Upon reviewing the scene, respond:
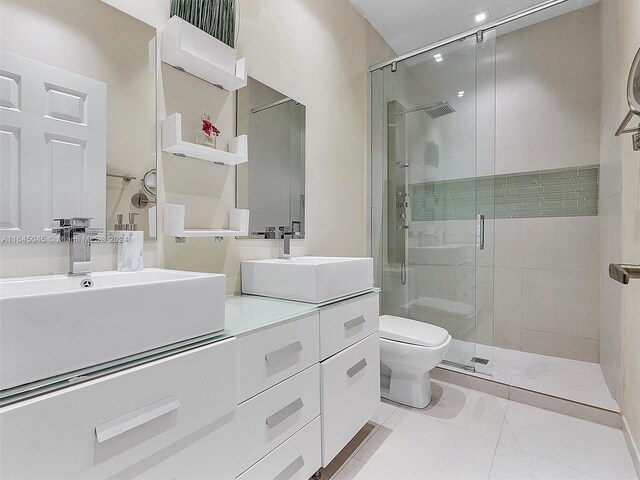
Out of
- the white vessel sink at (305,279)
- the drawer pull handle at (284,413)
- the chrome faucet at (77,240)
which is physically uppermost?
the chrome faucet at (77,240)

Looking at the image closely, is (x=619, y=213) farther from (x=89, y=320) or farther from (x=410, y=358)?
(x=89, y=320)

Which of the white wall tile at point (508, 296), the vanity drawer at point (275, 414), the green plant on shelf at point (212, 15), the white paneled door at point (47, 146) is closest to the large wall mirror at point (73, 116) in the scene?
the white paneled door at point (47, 146)

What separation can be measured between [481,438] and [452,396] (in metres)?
0.44

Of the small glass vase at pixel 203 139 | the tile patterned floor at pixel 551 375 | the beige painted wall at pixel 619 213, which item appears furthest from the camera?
the tile patterned floor at pixel 551 375

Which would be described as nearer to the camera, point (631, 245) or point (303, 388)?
point (303, 388)

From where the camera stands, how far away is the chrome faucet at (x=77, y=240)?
3.14ft

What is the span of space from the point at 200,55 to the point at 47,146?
652 mm

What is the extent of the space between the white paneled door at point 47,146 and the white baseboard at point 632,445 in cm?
236

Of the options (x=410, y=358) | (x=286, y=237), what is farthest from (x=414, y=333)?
(x=286, y=237)

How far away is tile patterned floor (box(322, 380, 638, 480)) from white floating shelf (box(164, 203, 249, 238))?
3.72 feet

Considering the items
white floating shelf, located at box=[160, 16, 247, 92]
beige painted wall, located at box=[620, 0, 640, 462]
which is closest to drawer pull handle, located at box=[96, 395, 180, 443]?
white floating shelf, located at box=[160, 16, 247, 92]

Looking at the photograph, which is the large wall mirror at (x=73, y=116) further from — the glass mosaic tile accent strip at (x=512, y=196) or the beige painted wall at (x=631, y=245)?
the beige painted wall at (x=631, y=245)

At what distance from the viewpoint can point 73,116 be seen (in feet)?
3.35

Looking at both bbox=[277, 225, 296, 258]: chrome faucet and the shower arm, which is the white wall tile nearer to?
the shower arm
